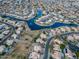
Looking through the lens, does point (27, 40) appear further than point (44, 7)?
No

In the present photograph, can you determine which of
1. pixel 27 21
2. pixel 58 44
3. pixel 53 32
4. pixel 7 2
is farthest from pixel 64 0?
pixel 58 44

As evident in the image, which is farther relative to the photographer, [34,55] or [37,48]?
[37,48]

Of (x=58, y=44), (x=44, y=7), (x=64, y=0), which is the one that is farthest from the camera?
(x=64, y=0)

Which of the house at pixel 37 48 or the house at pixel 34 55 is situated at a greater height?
the house at pixel 37 48

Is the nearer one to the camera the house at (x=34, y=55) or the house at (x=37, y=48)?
the house at (x=34, y=55)

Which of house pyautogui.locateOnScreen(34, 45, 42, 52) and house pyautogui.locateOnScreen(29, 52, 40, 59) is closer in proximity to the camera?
house pyautogui.locateOnScreen(29, 52, 40, 59)

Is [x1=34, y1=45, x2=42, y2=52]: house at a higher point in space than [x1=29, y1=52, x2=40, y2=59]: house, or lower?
higher

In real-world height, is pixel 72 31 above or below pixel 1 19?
below

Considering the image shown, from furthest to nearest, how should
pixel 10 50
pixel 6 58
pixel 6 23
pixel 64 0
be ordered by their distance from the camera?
pixel 64 0
pixel 6 23
pixel 10 50
pixel 6 58

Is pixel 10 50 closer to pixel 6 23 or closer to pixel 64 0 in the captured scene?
pixel 6 23

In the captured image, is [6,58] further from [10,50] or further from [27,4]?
[27,4]

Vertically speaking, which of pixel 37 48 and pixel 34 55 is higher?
pixel 37 48
